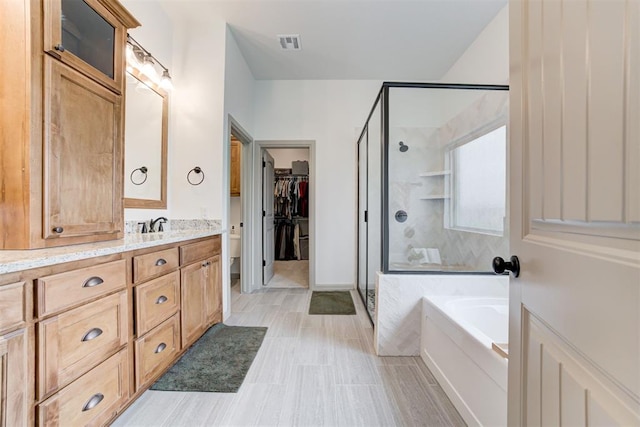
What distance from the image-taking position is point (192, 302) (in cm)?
207

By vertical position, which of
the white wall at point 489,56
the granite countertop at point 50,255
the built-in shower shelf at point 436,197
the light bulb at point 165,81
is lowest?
the granite countertop at point 50,255

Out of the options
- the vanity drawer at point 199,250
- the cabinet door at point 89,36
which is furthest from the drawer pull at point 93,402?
the cabinet door at point 89,36

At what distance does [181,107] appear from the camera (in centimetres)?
264

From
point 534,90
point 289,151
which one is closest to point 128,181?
point 534,90

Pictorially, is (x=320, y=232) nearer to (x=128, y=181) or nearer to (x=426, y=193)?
(x=426, y=193)

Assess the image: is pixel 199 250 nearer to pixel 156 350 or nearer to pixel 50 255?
pixel 156 350

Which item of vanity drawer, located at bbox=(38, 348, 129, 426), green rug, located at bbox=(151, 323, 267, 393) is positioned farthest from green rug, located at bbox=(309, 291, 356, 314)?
vanity drawer, located at bbox=(38, 348, 129, 426)

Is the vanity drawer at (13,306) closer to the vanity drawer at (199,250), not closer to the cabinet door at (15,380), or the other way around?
the cabinet door at (15,380)

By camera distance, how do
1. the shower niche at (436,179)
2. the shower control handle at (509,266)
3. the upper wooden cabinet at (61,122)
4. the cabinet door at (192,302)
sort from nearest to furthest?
the shower control handle at (509,266)
the upper wooden cabinet at (61,122)
the cabinet door at (192,302)
the shower niche at (436,179)

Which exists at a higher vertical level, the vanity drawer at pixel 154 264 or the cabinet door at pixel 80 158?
the cabinet door at pixel 80 158

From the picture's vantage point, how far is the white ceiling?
7.99 ft

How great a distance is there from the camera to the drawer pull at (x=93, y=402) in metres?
1.17

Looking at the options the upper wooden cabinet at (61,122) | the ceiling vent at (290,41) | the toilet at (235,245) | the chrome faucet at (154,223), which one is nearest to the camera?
the upper wooden cabinet at (61,122)

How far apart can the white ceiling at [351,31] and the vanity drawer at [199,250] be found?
2.08 m
